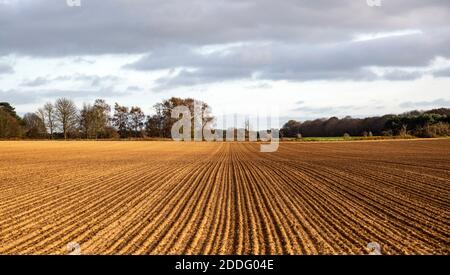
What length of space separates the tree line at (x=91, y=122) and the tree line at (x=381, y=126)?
25.6 meters

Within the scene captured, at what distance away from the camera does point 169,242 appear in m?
9.34

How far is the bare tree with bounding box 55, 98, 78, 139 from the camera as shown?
104188mm

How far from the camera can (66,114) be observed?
104688 millimetres

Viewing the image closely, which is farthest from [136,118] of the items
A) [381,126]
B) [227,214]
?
[227,214]

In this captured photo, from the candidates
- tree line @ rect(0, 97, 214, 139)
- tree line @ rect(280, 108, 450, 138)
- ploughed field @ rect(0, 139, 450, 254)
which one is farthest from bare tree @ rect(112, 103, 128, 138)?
ploughed field @ rect(0, 139, 450, 254)

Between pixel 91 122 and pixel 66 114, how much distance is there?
5.46 meters

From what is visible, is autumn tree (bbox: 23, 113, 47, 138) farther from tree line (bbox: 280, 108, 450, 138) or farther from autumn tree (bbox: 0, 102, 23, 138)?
tree line (bbox: 280, 108, 450, 138)

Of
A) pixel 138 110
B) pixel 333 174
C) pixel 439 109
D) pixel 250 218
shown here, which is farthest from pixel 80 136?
pixel 250 218

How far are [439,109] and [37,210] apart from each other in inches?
4574

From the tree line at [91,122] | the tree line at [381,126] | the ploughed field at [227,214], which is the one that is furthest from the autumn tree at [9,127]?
the ploughed field at [227,214]

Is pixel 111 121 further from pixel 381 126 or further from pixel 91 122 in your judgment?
pixel 381 126

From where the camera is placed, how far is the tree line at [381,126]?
3167 inches
